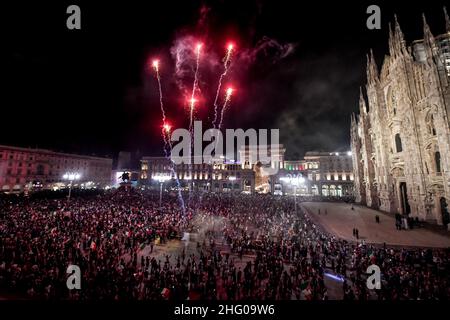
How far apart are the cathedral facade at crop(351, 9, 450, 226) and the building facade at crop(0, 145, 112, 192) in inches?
3330

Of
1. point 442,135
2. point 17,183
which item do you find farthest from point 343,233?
point 17,183

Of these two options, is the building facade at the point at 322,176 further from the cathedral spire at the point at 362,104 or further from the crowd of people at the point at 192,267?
the crowd of people at the point at 192,267

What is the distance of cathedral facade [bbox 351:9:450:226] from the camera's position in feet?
74.2

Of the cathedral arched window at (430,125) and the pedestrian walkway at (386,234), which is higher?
the cathedral arched window at (430,125)

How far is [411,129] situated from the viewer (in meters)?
26.2

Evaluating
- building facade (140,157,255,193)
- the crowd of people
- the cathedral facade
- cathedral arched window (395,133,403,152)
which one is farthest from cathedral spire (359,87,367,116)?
building facade (140,157,255,193)

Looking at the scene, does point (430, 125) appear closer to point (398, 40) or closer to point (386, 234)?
point (398, 40)

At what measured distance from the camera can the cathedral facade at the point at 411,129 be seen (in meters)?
22.6

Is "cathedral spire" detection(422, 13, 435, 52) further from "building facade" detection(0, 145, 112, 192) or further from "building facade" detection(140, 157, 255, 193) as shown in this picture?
"building facade" detection(0, 145, 112, 192)

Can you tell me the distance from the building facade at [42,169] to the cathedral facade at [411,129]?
84577 mm

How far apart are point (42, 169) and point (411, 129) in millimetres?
88052

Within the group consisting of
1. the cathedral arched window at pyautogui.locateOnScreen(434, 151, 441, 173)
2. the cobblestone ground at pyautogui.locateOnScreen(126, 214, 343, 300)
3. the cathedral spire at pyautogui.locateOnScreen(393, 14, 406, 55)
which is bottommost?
the cobblestone ground at pyautogui.locateOnScreen(126, 214, 343, 300)

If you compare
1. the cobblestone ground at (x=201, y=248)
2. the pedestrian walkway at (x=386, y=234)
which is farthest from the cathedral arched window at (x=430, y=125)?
the cobblestone ground at (x=201, y=248)
